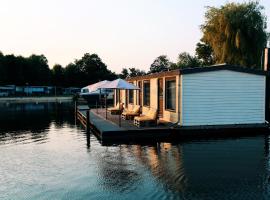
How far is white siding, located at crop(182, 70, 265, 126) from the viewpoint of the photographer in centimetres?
2016

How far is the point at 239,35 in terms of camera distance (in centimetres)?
4341

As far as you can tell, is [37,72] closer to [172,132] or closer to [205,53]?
[205,53]

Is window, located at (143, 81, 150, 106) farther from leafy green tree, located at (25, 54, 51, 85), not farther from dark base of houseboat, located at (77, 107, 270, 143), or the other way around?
leafy green tree, located at (25, 54, 51, 85)

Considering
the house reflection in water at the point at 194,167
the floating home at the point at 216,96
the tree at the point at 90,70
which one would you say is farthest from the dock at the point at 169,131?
the tree at the point at 90,70

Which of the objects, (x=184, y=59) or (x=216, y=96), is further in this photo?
(x=184, y=59)

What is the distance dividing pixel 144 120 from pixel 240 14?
29.1 m

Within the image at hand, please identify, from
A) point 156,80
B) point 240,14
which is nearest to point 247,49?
point 240,14

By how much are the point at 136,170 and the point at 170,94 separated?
1008cm

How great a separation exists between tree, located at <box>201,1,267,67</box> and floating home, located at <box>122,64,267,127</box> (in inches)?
936

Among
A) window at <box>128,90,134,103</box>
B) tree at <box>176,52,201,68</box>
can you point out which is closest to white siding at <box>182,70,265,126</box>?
window at <box>128,90,134,103</box>

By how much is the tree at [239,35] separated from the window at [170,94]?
24.1 m

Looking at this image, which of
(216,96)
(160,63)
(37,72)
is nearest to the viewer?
(216,96)

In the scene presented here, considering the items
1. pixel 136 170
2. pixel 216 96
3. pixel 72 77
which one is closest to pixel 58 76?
pixel 72 77

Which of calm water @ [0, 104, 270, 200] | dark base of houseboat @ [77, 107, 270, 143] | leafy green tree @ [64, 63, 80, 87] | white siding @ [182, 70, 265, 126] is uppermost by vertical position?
leafy green tree @ [64, 63, 80, 87]
